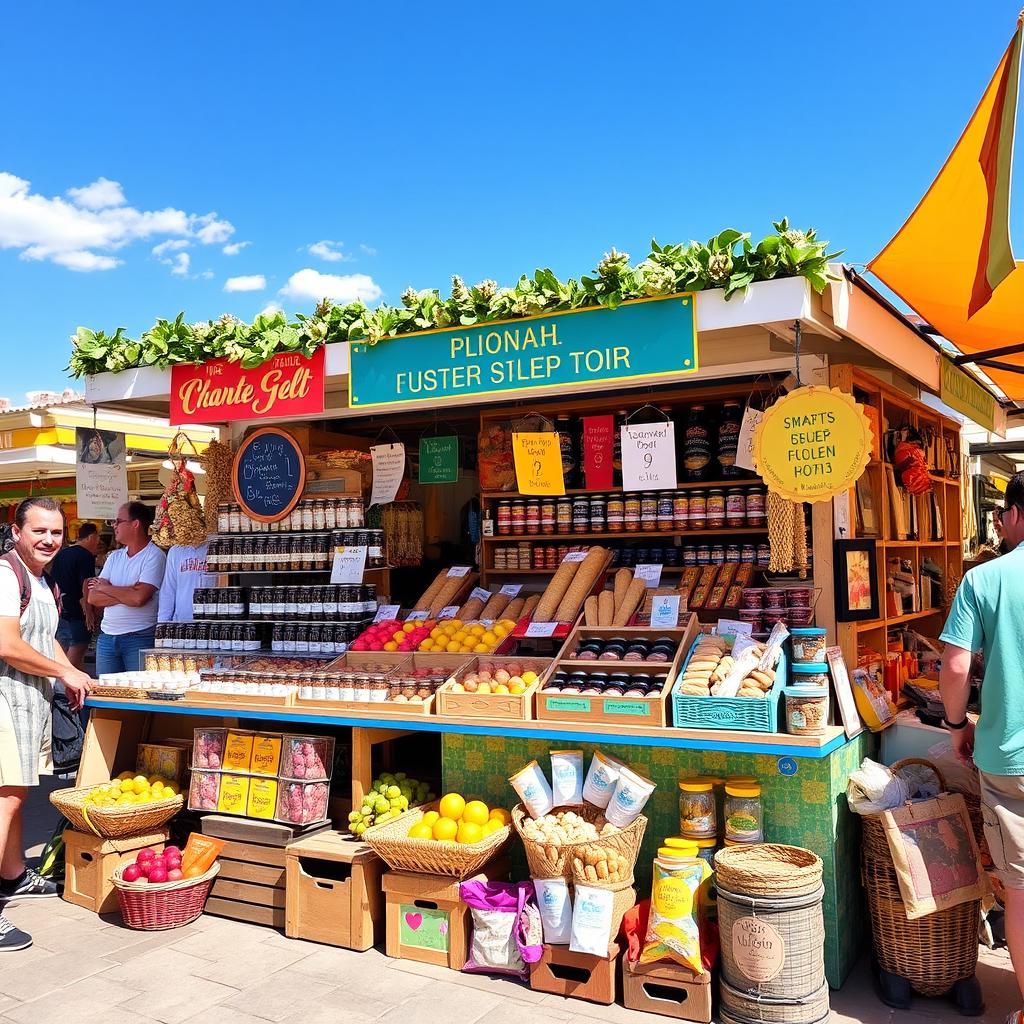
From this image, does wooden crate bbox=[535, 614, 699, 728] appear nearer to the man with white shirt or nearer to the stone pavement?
the stone pavement

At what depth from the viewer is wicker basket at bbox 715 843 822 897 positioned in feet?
11.0

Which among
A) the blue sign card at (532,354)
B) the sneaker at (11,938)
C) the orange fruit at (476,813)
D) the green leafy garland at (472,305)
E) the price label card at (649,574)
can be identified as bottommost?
the sneaker at (11,938)

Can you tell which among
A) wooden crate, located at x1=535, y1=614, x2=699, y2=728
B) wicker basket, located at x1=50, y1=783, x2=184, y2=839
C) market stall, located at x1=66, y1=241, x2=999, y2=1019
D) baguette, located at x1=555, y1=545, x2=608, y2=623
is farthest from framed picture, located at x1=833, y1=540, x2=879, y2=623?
wicker basket, located at x1=50, y1=783, x2=184, y2=839

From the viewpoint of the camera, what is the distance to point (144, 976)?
3.96 m

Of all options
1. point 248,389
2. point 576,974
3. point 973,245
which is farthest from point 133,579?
point 973,245

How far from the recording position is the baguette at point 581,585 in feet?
17.5

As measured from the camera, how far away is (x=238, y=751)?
4953mm

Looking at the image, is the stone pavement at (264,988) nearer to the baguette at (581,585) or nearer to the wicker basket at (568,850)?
the wicker basket at (568,850)

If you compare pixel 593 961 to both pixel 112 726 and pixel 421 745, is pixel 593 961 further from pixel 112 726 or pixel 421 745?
pixel 112 726

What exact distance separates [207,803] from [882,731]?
3.64 meters

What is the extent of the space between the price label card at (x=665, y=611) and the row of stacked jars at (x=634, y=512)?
1082 mm

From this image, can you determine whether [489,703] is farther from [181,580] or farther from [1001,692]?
[181,580]

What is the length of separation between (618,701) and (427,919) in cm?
132

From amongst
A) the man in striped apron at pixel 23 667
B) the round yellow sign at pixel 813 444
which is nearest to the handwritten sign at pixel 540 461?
the round yellow sign at pixel 813 444
